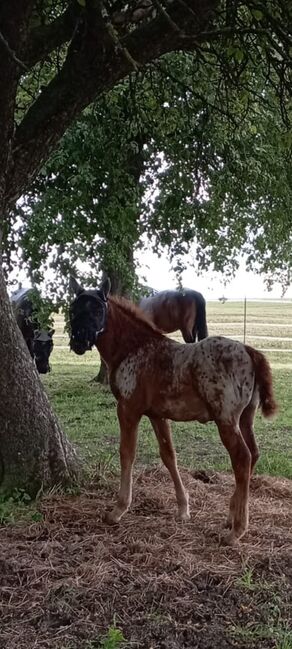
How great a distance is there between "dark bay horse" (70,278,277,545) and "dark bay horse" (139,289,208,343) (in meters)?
8.84

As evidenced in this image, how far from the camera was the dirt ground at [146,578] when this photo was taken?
3.56 meters

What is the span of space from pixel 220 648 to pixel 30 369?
2.91 m

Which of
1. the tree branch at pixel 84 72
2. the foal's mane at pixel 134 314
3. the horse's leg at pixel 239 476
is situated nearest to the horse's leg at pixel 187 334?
the foal's mane at pixel 134 314

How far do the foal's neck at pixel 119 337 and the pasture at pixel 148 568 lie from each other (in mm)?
1228

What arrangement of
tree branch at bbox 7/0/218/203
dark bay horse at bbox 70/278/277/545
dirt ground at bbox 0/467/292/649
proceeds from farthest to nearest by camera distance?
tree branch at bbox 7/0/218/203, dark bay horse at bbox 70/278/277/545, dirt ground at bbox 0/467/292/649

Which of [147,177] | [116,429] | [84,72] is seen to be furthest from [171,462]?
[147,177]

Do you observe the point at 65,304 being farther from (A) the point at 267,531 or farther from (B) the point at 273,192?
(A) the point at 267,531

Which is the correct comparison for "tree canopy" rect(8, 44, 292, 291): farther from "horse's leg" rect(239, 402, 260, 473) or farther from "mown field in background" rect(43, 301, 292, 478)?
"horse's leg" rect(239, 402, 260, 473)

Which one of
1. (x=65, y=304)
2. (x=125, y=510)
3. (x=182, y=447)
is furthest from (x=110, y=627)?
(x=65, y=304)

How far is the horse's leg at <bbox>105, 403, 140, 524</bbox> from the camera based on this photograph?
519 centimetres

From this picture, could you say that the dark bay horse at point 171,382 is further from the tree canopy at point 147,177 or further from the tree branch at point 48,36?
the tree canopy at point 147,177

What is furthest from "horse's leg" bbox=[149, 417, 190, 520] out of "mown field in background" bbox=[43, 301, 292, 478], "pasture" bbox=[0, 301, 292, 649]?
"mown field in background" bbox=[43, 301, 292, 478]

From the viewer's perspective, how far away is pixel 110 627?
356cm

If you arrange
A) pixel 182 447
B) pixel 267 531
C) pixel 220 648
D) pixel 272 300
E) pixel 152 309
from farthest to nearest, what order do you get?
pixel 272 300 < pixel 152 309 < pixel 182 447 < pixel 267 531 < pixel 220 648
